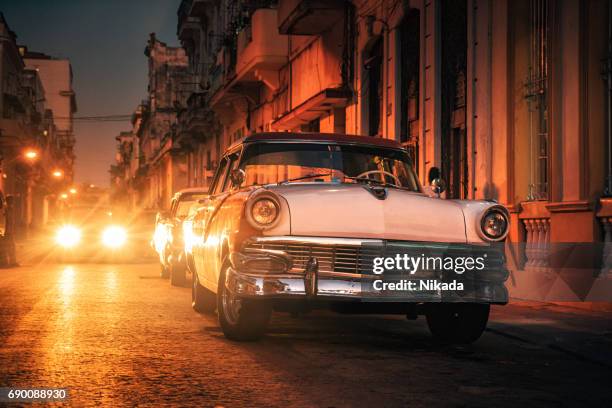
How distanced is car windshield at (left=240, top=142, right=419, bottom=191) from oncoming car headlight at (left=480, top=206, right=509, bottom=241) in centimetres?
135

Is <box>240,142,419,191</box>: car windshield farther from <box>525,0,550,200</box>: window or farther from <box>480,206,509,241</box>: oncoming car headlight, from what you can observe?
<box>525,0,550,200</box>: window

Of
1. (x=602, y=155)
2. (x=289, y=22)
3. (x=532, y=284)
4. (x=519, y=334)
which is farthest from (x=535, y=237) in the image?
(x=289, y=22)

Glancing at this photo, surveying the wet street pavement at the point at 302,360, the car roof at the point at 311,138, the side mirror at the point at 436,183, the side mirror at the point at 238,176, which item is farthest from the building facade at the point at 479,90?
the side mirror at the point at 238,176

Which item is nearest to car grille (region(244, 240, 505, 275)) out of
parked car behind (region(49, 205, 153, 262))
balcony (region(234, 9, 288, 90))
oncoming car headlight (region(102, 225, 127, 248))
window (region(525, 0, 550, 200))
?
window (region(525, 0, 550, 200))

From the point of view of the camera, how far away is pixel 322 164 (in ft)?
28.9

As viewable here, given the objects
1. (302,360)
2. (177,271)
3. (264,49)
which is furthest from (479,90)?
(264,49)

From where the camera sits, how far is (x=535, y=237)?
12.9 metres

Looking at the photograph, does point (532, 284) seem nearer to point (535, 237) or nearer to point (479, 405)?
point (535, 237)

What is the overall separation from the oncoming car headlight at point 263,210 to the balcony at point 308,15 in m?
15.3

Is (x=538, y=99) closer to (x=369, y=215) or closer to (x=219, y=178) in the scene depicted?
(x=219, y=178)

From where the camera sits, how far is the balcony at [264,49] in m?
27.3

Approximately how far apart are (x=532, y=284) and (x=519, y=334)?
4.00m

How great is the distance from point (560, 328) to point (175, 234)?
7.10m

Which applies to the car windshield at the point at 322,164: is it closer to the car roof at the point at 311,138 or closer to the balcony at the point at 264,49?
the car roof at the point at 311,138
